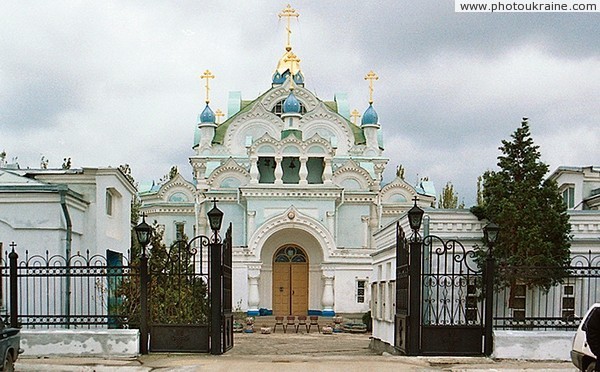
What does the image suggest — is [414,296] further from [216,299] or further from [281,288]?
[281,288]

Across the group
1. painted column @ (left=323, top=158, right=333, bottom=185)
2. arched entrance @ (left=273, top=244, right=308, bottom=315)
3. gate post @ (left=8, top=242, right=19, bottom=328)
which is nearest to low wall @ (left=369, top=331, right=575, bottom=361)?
gate post @ (left=8, top=242, right=19, bottom=328)

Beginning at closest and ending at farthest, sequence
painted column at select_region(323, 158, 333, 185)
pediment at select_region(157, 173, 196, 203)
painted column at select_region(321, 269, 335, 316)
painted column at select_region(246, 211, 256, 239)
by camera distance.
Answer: painted column at select_region(321, 269, 335, 316) → painted column at select_region(246, 211, 256, 239) → painted column at select_region(323, 158, 333, 185) → pediment at select_region(157, 173, 196, 203)

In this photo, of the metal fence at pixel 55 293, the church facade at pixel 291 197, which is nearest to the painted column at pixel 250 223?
the church facade at pixel 291 197

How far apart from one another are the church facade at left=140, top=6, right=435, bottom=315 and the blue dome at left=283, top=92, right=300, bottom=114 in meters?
0.05

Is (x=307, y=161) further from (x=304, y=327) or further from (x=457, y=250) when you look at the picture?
(x=457, y=250)

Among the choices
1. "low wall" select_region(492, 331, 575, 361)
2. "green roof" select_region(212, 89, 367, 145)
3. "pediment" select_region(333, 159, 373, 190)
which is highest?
"green roof" select_region(212, 89, 367, 145)

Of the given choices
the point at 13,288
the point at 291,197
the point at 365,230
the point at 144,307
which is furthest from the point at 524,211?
the point at 365,230

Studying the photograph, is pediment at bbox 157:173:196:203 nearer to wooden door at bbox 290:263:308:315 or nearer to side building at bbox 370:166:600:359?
wooden door at bbox 290:263:308:315

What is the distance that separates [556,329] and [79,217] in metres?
11.0

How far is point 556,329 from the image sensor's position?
15281 millimetres

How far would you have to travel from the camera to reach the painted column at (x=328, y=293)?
112 feet

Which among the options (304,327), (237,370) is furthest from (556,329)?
(304,327)

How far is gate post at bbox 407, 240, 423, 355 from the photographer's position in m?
13.8

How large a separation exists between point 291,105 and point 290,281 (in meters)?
8.31
